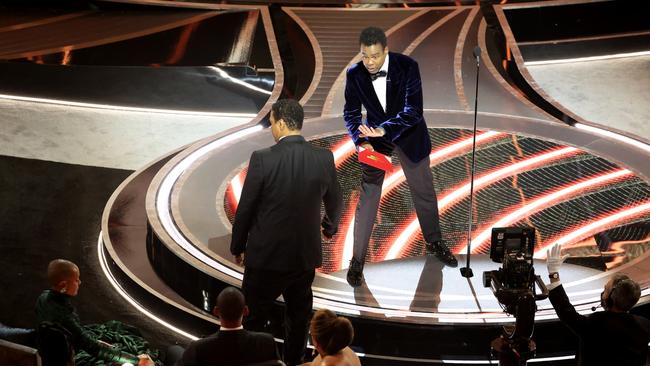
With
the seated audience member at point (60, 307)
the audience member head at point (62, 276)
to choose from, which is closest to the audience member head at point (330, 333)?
the seated audience member at point (60, 307)

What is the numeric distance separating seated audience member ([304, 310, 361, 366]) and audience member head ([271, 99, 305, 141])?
1.01 metres

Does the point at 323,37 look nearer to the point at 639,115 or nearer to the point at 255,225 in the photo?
the point at 639,115

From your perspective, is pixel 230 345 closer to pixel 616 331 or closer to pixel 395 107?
pixel 616 331

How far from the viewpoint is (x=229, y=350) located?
4418mm

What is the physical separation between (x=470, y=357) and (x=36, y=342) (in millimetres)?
2160

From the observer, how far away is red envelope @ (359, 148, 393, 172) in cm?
580

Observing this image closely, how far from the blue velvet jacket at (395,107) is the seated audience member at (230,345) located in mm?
1745

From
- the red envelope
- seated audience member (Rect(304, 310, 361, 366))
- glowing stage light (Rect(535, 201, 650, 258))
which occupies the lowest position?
seated audience member (Rect(304, 310, 361, 366))

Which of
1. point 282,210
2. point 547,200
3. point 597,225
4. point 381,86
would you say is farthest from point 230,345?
point 547,200

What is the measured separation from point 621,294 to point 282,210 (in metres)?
1.50

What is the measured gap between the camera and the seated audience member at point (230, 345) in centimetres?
441

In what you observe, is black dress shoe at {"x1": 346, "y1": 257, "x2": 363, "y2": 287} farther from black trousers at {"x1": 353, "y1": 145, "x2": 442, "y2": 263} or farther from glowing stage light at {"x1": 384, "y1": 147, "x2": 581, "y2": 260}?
glowing stage light at {"x1": 384, "y1": 147, "x2": 581, "y2": 260}

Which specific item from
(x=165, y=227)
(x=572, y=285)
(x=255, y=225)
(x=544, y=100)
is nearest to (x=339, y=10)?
(x=544, y=100)

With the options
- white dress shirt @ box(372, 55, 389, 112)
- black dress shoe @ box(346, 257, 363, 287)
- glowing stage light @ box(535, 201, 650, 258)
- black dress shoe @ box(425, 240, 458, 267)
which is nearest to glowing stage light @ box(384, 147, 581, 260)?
black dress shoe @ box(425, 240, 458, 267)
